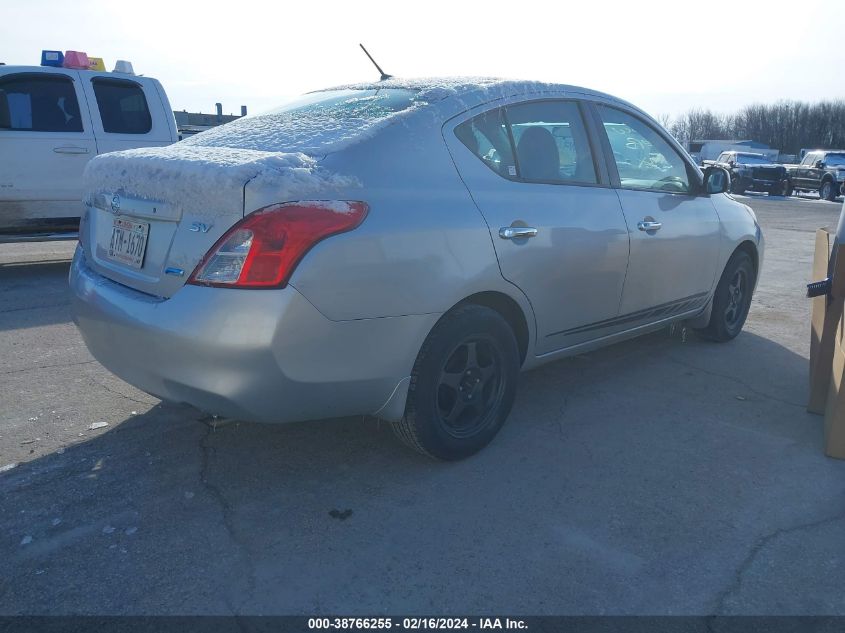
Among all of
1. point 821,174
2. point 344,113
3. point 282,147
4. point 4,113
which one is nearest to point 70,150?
point 4,113

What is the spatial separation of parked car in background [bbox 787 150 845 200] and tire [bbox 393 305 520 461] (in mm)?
27691

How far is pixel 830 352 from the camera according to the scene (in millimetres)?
4000

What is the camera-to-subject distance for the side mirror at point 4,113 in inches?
296

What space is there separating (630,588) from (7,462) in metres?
2.66

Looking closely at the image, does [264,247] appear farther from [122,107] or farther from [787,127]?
[787,127]

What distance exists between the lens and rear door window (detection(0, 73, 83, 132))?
7.57 metres

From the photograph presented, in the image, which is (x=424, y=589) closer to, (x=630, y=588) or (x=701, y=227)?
(x=630, y=588)

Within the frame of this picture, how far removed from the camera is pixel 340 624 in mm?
2277

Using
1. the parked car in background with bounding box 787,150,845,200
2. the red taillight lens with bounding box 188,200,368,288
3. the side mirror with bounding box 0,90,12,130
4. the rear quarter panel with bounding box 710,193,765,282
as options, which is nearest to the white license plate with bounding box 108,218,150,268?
the red taillight lens with bounding box 188,200,368,288

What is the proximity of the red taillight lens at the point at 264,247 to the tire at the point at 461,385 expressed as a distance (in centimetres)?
72

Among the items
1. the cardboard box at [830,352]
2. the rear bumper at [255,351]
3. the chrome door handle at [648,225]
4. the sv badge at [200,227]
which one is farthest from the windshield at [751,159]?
the sv badge at [200,227]

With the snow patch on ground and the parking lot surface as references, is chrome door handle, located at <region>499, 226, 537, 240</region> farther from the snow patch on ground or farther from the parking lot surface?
the parking lot surface

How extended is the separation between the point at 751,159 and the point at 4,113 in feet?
99.7

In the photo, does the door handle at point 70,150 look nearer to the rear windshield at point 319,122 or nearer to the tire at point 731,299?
the rear windshield at point 319,122
